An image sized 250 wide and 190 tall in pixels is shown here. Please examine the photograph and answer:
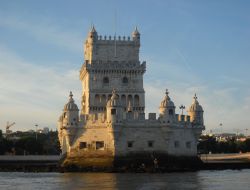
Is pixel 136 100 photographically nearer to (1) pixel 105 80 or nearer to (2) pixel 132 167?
(1) pixel 105 80

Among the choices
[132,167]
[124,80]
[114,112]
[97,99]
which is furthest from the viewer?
[124,80]

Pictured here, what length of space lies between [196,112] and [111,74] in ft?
51.7

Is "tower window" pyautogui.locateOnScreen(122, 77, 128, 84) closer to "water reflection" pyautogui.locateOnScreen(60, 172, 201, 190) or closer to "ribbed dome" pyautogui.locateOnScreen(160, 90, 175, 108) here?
"ribbed dome" pyautogui.locateOnScreen(160, 90, 175, 108)

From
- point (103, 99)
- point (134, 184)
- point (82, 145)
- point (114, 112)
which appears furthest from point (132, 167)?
point (134, 184)

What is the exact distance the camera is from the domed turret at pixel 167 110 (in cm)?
7481

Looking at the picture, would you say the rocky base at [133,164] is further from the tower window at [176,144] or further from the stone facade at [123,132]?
the tower window at [176,144]

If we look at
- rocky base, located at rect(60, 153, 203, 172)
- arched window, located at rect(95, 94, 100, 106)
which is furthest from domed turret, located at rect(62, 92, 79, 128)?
arched window, located at rect(95, 94, 100, 106)

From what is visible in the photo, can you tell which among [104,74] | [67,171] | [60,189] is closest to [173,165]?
[67,171]

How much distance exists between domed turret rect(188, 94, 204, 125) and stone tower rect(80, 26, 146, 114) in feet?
31.2

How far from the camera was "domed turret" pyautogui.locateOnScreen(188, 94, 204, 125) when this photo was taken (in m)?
80.8

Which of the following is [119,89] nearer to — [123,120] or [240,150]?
[123,120]

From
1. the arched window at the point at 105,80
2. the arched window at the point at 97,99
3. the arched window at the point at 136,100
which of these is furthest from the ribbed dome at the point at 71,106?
the arched window at the point at 136,100

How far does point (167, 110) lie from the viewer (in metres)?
74.9

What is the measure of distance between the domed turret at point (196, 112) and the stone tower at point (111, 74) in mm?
9512
